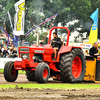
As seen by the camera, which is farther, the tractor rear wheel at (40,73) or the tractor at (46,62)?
the tractor at (46,62)

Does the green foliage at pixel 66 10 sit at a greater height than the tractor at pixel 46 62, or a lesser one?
greater

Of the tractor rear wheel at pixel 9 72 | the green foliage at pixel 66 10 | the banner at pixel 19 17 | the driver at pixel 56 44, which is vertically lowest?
the tractor rear wheel at pixel 9 72

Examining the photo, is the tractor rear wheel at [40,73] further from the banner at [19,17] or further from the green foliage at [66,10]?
the green foliage at [66,10]

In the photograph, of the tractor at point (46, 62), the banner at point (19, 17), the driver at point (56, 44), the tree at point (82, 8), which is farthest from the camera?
the tree at point (82, 8)

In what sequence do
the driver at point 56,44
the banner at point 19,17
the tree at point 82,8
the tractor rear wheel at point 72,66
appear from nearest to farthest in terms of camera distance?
the tractor rear wheel at point 72,66 → the driver at point 56,44 → the banner at point 19,17 → the tree at point 82,8

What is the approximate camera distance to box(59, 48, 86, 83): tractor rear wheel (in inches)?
432

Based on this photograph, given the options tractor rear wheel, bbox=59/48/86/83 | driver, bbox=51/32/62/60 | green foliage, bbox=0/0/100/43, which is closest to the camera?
tractor rear wheel, bbox=59/48/86/83

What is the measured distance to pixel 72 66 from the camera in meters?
11.7

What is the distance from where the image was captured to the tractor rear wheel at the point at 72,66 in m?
11.0

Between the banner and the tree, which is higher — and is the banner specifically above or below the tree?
below

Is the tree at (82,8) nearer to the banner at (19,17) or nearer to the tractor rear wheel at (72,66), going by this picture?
the banner at (19,17)

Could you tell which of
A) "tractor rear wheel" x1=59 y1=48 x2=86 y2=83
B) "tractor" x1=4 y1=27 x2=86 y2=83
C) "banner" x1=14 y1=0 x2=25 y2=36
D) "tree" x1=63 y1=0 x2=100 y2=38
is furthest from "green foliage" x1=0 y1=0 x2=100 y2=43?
"tractor" x1=4 y1=27 x2=86 y2=83

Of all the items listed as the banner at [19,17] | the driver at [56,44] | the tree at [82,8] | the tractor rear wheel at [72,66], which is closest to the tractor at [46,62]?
the tractor rear wheel at [72,66]

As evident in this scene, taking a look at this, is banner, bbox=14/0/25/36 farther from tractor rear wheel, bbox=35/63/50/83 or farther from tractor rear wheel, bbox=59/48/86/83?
tractor rear wheel, bbox=35/63/50/83
